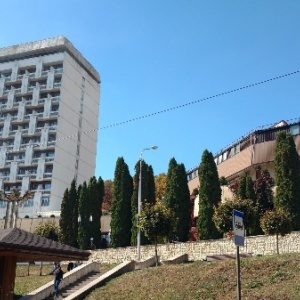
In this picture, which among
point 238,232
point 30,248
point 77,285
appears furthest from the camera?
point 77,285

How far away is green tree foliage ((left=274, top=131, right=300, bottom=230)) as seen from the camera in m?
37.5

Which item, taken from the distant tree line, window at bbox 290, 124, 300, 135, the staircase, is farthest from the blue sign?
window at bbox 290, 124, 300, 135

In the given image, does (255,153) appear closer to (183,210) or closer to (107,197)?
(183,210)

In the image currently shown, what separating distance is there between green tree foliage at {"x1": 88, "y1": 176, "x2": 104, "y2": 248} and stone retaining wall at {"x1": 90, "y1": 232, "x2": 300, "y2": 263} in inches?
285

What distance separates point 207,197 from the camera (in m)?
40.7

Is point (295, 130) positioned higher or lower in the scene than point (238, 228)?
higher

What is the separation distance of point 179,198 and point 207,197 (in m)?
2.97

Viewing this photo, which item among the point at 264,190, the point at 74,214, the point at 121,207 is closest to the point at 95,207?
the point at 74,214

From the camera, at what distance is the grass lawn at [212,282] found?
1997 centimetres

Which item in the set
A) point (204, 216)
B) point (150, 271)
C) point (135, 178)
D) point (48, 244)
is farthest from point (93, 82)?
point (48, 244)

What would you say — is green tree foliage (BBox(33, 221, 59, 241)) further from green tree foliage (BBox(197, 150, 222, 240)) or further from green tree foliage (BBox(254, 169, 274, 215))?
green tree foliage (BBox(254, 169, 274, 215))

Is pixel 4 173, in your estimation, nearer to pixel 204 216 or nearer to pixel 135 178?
pixel 135 178

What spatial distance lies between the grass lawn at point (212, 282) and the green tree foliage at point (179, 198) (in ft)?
46.4

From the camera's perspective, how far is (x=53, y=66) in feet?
277
